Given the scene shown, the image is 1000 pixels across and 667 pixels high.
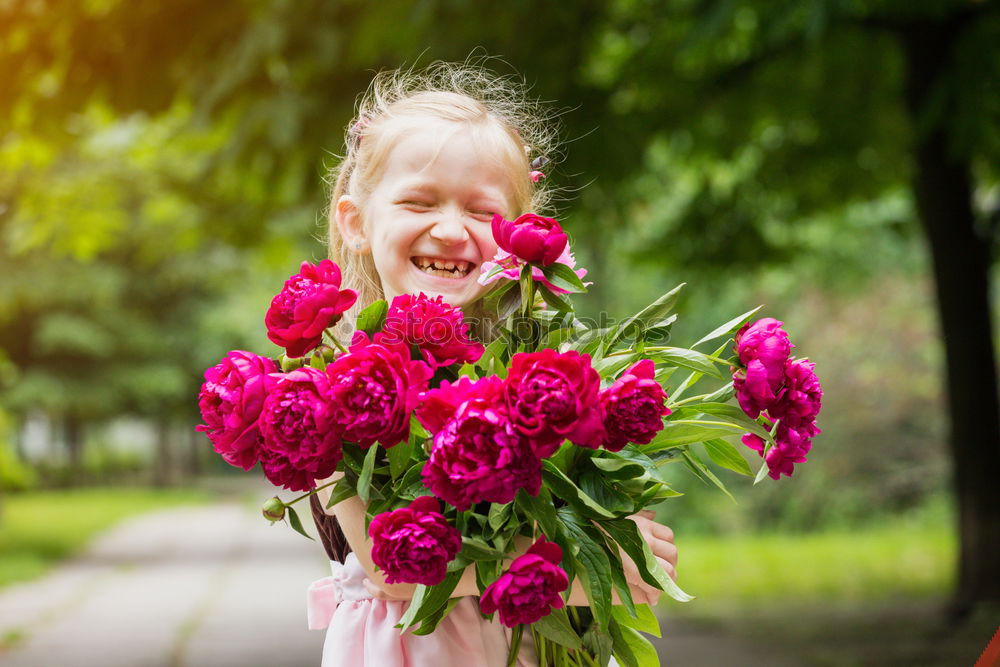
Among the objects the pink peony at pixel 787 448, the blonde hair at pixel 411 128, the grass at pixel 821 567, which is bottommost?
the pink peony at pixel 787 448

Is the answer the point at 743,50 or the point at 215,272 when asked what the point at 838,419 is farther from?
the point at 215,272

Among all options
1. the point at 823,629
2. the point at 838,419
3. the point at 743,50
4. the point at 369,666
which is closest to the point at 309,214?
the point at 743,50

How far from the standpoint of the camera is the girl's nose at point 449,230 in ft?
5.93

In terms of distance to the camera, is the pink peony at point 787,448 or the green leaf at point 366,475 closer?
the green leaf at point 366,475

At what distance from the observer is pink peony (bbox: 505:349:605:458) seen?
132 centimetres

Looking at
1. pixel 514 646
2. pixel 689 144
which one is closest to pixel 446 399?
pixel 514 646

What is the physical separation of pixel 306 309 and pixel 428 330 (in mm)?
172

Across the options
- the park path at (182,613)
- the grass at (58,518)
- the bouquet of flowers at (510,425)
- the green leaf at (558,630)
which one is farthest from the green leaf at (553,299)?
the grass at (58,518)

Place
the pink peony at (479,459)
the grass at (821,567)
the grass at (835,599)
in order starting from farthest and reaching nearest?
the grass at (821,567) → the grass at (835,599) → the pink peony at (479,459)

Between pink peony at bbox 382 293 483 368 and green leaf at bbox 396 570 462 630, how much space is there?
31cm

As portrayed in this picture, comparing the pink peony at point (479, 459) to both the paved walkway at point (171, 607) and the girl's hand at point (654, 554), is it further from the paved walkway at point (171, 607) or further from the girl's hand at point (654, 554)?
the paved walkway at point (171, 607)

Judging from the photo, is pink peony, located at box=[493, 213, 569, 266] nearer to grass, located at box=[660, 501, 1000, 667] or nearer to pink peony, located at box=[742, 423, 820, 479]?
pink peony, located at box=[742, 423, 820, 479]

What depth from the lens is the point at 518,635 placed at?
169 cm

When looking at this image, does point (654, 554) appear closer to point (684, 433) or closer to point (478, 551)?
point (684, 433)
